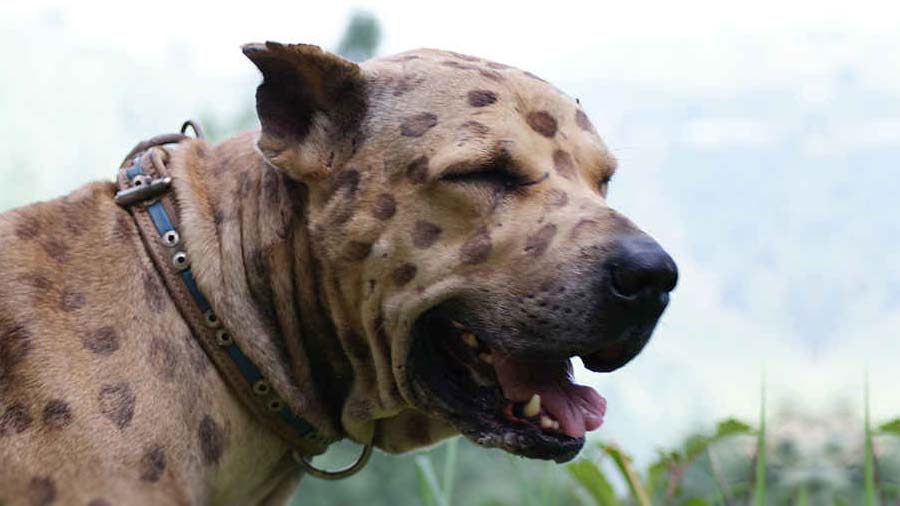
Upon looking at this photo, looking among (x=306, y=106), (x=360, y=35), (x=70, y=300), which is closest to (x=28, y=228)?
(x=70, y=300)

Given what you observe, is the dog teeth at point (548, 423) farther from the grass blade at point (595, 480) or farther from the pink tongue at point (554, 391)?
the grass blade at point (595, 480)

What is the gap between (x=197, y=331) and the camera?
342 cm

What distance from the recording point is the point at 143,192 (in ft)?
11.6

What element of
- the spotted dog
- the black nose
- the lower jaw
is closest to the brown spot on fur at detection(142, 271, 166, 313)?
the spotted dog

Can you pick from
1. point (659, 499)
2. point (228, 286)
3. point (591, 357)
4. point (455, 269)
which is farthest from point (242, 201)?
point (659, 499)

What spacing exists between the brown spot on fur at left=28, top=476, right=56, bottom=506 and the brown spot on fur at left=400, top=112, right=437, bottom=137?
3.94 ft

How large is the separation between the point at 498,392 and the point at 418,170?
1.92ft

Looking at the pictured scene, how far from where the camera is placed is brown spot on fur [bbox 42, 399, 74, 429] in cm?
321

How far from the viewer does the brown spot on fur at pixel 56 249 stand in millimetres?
3449

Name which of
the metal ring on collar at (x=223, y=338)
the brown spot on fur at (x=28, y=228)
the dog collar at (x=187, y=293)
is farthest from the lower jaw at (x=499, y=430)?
the brown spot on fur at (x=28, y=228)

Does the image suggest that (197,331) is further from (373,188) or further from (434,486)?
(434,486)

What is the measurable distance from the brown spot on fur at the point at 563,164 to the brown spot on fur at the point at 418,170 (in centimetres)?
32

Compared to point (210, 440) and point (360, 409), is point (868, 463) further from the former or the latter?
point (210, 440)

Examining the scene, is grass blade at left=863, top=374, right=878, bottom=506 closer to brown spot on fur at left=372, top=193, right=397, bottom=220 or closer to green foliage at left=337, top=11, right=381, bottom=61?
brown spot on fur at left=372, top=193, right=397, bottom=220
